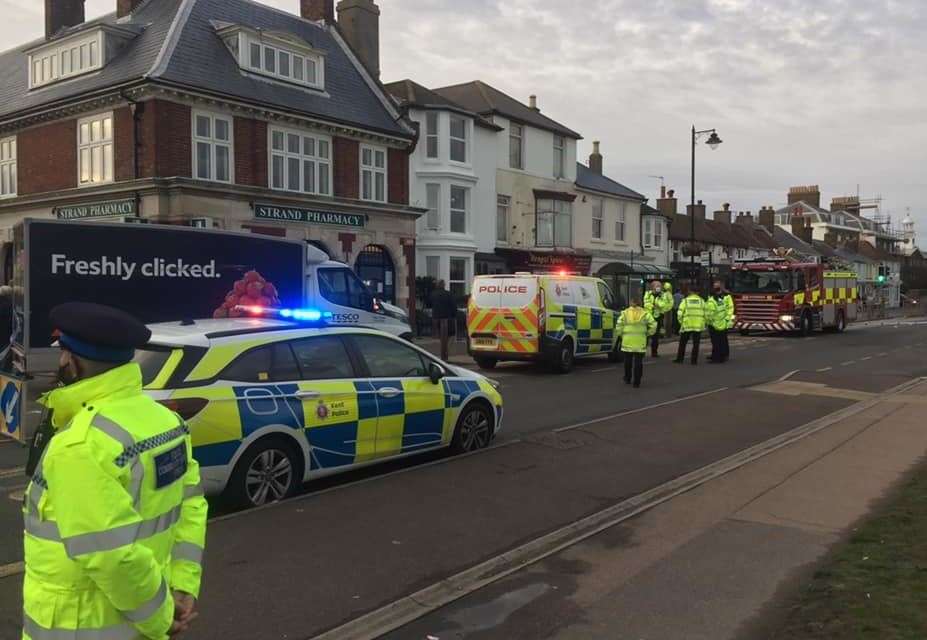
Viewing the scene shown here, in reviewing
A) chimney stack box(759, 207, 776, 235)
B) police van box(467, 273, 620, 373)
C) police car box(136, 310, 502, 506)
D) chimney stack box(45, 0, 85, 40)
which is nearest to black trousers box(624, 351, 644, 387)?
police van box(467, 273, 620, 373)

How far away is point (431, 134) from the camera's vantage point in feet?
91.1

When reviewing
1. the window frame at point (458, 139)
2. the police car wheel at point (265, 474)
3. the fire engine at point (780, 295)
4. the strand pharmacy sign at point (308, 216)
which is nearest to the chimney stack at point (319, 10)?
the window frame at point (458, 139)

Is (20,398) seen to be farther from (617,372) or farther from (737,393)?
(617,372)

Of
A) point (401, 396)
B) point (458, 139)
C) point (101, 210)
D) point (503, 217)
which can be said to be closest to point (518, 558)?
point (401, 396)

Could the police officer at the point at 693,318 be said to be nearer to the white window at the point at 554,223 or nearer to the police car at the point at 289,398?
the police car at the point at 289,398

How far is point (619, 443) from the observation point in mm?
8586

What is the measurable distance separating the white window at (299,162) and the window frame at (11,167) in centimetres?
813

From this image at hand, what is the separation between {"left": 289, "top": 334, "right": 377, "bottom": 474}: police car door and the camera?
20.7 feet

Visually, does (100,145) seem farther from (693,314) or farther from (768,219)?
(768,219)

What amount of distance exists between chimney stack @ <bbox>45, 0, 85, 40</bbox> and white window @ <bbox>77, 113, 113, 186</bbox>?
23.2 ft

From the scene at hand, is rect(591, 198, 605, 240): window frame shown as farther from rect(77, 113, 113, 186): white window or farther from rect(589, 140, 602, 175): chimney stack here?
rect(77, 113, 113, 186): white window

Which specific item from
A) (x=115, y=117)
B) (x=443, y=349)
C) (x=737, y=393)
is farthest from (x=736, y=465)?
(x=115, y=117)

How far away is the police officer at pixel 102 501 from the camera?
1.95 meters

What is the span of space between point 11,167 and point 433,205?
13.3 meters
